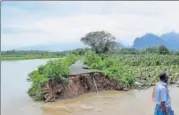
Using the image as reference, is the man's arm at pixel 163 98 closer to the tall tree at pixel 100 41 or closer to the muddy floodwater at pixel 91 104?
the muddy floodwater at pixel 91 104

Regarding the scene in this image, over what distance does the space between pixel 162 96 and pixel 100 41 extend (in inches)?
1388

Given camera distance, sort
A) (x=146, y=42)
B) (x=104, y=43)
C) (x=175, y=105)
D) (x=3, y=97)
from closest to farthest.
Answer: (x=175, y=105) < (x=3, y=97) < (x=104, y=43) < (x=146, y=42)

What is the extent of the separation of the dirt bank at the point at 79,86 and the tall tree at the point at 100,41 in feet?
81.6

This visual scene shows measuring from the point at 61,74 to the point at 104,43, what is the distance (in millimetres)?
27995

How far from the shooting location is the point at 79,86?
14.1 metres

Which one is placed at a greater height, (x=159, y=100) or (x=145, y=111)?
Result: (x=159, y=100)

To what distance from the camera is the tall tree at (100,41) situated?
132ft

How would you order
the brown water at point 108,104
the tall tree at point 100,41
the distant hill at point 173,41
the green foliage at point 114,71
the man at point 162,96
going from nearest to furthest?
1. the man at point 162,96
2. the brown water at point 108,104
3. the green foliage at point 114,71
4. the tall tree at point 100,41
5. the distant hill at point 173,41

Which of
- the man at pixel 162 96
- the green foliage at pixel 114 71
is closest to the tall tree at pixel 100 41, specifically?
the green foliage at pixel 114 71

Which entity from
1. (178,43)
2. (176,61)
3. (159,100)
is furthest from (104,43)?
(178,43)

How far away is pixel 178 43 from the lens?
434ft

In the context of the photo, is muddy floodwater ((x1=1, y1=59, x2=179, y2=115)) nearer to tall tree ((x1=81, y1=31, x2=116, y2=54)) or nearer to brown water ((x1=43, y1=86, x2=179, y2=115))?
brown water ((x1=43, y1=86, x2=179, y2=115))

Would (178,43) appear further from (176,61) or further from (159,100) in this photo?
(159,100)

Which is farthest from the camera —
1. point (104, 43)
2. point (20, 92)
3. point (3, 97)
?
point (104, 43)
